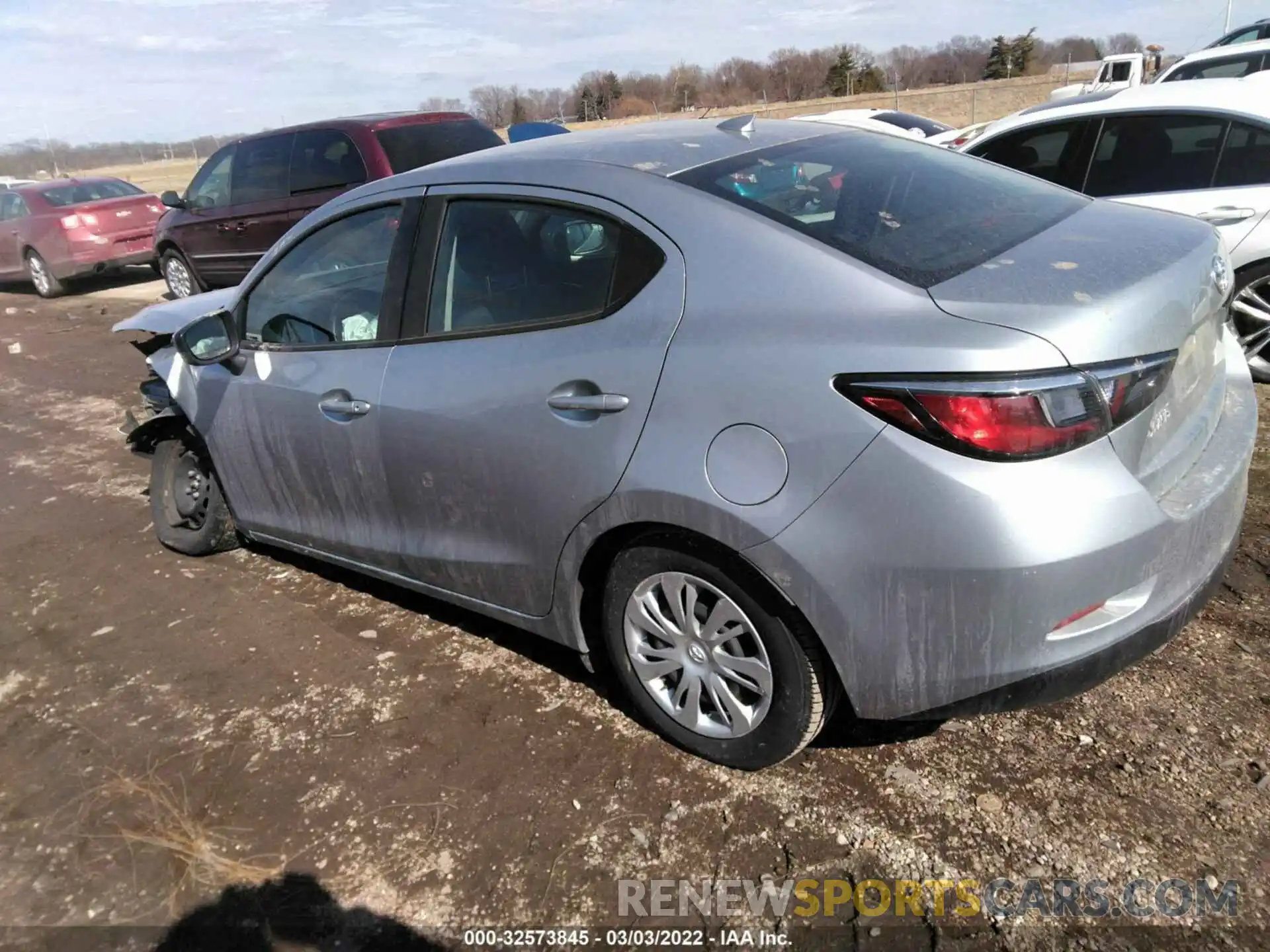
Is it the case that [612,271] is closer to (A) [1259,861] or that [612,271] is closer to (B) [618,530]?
(B) [618,530]

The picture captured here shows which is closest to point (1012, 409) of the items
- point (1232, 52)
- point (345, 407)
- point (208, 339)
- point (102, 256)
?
point (345, 407)

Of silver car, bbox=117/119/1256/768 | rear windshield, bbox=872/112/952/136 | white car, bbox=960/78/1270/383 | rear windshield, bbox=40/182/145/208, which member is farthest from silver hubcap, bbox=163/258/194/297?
rear windshield, bbox=872/112/952/136

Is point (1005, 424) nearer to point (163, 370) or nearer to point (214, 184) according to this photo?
point (163, 370)

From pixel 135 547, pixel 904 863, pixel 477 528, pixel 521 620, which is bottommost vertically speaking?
pixel 135 547

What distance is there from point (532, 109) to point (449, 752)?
190 feet

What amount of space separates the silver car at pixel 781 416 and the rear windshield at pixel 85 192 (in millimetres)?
13112

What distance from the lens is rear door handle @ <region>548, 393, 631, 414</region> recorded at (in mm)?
2562

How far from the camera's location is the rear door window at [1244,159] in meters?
5.03

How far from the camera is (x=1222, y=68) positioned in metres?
11.6

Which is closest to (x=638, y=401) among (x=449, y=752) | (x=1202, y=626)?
(x=449, y=752)

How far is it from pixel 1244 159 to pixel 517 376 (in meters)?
4.46

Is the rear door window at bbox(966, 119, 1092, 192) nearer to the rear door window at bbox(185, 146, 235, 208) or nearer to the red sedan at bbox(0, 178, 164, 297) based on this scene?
the rear door window at bbox(185, 146, 235, 208)

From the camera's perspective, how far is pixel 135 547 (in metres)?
4.92

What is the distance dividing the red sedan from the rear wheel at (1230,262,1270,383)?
1279 centimetres
